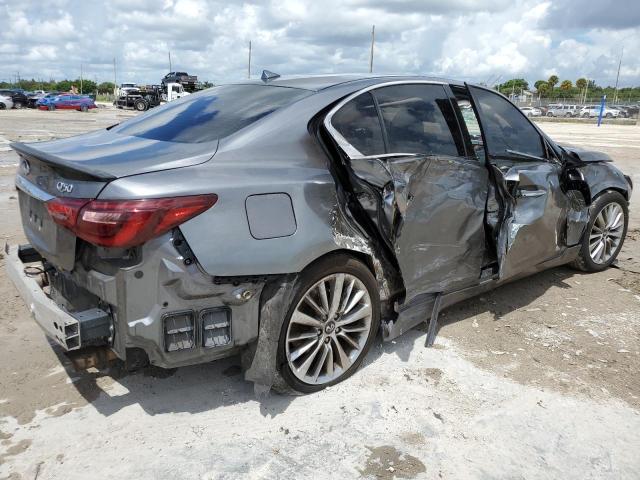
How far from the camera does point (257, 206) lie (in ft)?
8.71

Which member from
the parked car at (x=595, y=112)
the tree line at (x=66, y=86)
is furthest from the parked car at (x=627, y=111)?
the tree line at (x=66, y=86)

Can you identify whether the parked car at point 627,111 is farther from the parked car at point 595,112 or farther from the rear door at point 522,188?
the rear door at point 522,188

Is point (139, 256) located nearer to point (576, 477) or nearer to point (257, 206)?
point (257, 206)

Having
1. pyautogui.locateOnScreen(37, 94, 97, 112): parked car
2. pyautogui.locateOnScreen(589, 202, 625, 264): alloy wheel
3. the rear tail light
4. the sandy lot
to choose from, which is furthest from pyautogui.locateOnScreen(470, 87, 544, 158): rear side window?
pyautogui.locateOnScreen(37, 94, 97, 112): parked car

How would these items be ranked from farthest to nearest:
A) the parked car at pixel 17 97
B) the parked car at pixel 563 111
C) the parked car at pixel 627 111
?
the parked car at pixel 563 111
the parked car at pixel 627 111
the parked car at pixel 17 97

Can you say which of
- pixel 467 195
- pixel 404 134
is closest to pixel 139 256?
pixel 404 134

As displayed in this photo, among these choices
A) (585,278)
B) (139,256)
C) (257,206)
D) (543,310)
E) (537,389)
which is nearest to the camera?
(139,256)

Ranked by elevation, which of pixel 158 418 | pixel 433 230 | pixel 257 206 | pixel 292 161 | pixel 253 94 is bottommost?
pixel 158 418

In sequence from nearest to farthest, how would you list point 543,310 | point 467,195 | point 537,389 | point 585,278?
point 537,389 → point 467,195 → point 543,310 → point 585,278

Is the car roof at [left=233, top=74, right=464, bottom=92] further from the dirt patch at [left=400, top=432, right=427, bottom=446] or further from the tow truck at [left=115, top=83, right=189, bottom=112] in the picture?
the tow truck at [left=115, top=83, right=189, bottom=112]

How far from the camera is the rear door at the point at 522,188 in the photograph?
395cm

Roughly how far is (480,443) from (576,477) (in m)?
0.45

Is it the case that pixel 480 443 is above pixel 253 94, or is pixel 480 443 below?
below

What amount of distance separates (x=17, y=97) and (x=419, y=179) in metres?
49.9
